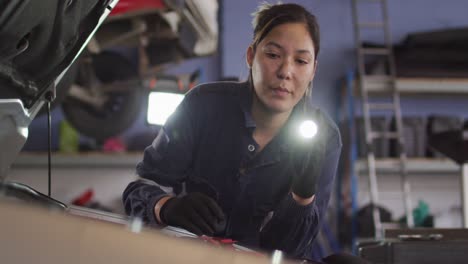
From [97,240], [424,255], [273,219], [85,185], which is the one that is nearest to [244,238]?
[273,219]

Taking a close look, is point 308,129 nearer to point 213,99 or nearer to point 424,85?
point 213,99

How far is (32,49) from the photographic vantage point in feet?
1.58

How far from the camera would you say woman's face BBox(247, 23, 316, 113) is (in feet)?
1.77

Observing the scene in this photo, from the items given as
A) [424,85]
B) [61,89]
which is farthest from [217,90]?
[424,85]

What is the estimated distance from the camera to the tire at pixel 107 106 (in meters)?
2.31

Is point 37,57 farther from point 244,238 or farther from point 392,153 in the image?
point 392,153

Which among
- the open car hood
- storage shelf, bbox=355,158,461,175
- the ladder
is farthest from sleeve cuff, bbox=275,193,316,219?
storage shelf, bbox=355,158,461,175

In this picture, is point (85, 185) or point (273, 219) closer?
point (273, 219)

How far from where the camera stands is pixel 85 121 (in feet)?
8.73

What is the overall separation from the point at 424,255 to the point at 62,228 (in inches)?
14.0

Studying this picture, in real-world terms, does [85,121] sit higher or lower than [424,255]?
higher

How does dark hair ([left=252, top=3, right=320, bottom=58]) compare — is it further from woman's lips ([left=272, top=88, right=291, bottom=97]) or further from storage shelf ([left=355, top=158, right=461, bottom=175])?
storage shelf ([left=355, top=158, right=461, bottom=175])

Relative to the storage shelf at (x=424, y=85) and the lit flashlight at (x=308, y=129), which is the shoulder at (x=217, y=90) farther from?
the storage shelf at (x=424, y=85)

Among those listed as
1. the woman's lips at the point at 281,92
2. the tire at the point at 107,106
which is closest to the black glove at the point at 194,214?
the woman's lips at the point at 281,92
